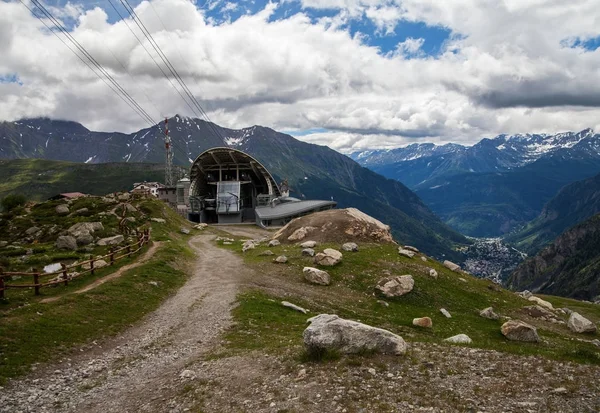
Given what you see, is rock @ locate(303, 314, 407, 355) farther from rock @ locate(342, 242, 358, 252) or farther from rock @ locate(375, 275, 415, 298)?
rock @ locate(342, 242, 358, 252)

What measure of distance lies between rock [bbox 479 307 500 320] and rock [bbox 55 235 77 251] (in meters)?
43.1

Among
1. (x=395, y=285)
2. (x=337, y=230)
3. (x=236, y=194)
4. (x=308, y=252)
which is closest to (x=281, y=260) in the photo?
(x=308, y=252)

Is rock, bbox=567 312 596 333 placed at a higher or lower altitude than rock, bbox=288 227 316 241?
lower

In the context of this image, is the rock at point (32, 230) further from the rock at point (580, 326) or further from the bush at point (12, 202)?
the rock at point (580, 326)

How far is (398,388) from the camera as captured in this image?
1542 centimetres

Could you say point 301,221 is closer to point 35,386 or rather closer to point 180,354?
point 180,354

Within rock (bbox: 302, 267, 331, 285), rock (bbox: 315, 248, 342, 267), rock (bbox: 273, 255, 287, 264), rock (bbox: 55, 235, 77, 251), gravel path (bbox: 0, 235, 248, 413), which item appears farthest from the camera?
rock (bbox: 55, 235, 77, 251)

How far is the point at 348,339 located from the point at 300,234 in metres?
36.3

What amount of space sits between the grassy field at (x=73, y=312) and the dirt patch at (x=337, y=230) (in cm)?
1895

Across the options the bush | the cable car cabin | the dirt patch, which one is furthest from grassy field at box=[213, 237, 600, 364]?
the cable car cabin

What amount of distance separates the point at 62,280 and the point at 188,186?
352 feet

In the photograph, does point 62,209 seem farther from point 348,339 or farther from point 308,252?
point 348,339

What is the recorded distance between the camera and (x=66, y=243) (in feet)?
147

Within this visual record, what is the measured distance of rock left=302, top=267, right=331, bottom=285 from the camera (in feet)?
123
